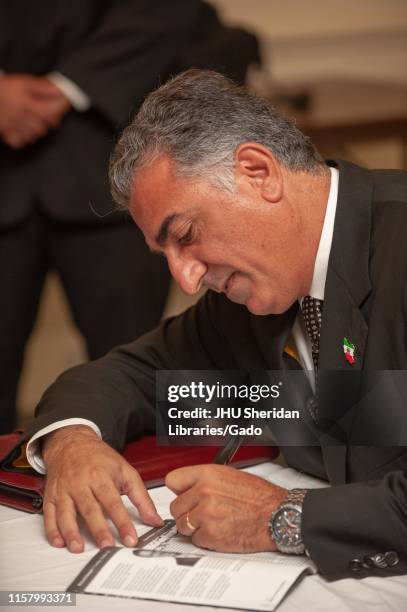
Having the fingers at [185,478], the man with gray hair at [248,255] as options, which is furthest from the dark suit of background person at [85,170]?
the fingers at [185,478]

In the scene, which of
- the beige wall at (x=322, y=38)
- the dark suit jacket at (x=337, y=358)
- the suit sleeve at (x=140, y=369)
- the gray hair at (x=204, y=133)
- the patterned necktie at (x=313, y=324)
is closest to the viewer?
the dark suit jacket at (x=337, y=358)

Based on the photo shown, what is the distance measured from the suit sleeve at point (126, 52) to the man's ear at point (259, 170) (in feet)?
3.29

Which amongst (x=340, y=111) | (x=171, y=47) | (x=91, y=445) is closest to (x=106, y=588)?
(x=91, y=445)

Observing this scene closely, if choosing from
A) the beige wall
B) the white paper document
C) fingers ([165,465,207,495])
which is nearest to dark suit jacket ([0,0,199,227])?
fingers ([165,465,207,495])

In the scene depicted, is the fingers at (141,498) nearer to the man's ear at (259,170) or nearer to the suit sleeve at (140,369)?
the suit sleeve at (140,369)

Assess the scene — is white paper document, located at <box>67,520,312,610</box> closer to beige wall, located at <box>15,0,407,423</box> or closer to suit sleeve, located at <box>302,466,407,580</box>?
suit sleeve, located at <box>302,466,407,580</box>

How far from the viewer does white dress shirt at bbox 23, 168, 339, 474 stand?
5.51 feet

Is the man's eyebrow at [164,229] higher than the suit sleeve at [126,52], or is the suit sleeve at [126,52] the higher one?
the suit sleeve at [126,52]

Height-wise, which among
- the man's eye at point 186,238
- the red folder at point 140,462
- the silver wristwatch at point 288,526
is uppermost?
the man's eye at point 186,238

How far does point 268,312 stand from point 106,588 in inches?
23.0

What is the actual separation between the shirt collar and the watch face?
1.42 feet

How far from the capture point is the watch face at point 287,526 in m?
1.39

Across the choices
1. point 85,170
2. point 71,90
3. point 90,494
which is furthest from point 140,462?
point 71,90

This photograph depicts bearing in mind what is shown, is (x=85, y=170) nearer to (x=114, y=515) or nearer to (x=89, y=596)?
(x=114, y=515)
